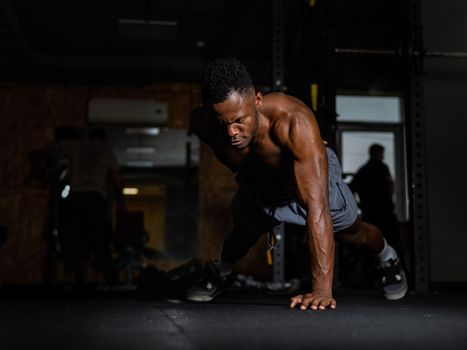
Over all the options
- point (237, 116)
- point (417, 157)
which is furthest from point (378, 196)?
point (237, 116)

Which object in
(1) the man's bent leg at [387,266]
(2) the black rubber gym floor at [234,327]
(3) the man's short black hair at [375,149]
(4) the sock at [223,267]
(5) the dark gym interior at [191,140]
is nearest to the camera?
(2) the black rubber gym floor at [234,327]

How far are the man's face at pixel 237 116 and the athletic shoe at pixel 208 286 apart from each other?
3.01ft

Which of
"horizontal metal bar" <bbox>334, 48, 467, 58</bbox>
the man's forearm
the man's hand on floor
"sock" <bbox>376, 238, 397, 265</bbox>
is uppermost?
"horizontal metal bar" <bbox>334, 48, 467, 58</bbox>

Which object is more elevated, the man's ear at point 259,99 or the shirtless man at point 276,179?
the man's ear at point 259,99

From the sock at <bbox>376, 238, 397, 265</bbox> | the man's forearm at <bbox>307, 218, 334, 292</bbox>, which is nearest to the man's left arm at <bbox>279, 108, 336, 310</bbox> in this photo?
the man's forearm at <bbox>307, 218, 334, 292</bbox>

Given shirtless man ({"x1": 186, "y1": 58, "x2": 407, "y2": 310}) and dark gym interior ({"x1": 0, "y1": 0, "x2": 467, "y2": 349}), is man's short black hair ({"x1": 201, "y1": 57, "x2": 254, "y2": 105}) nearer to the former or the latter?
shirtless man ({"x1": 186, "y1": 58, "x2": 407, "y2": 310})

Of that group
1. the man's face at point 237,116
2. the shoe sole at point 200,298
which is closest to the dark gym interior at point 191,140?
the shoe sole at point 200,298

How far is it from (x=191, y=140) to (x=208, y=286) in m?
3.35

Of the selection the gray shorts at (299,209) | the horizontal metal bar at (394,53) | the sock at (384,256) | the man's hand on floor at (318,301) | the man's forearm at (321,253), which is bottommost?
the man's hand on floor at (318,301)

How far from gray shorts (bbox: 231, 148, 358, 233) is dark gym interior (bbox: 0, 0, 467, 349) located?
1.15 ft

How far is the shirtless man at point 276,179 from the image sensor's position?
1817mm

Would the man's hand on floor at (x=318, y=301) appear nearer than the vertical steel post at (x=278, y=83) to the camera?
Yes

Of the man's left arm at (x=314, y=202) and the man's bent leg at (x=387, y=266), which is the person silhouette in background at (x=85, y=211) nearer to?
the man's bent leg at (x=387, y=266)

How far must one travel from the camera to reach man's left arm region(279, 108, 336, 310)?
1.83 metres
